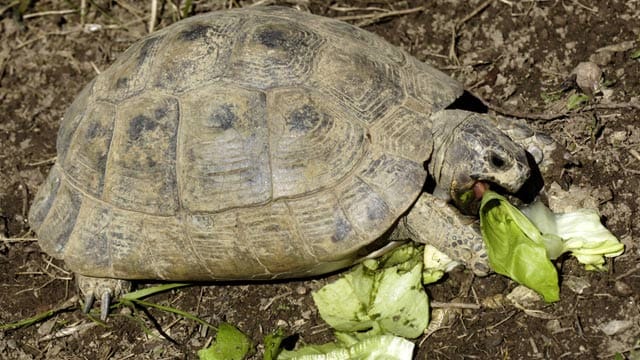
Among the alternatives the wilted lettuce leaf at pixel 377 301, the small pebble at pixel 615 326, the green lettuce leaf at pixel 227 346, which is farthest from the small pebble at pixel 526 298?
the green lettuce leaf at pixel 227 346

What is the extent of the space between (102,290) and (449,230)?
6.70 feet

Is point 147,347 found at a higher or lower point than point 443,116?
lower

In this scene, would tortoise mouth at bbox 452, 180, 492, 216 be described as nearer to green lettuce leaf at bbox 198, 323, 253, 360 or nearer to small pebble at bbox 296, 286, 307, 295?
small pebble at bbox 296, 286, 307, 295

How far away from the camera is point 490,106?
16.0 feet

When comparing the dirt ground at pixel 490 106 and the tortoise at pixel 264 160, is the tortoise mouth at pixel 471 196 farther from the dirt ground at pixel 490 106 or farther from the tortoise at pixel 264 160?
the dirt ground at pixel 490 106

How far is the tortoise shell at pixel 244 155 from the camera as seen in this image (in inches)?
152

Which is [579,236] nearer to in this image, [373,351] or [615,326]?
[615,326]

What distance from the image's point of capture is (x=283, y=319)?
4.28 meters

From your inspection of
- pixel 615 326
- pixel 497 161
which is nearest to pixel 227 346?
pixel 497 161

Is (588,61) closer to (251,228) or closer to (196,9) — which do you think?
(251,228)

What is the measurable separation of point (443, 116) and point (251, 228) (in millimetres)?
1231

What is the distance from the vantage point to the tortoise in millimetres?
3859

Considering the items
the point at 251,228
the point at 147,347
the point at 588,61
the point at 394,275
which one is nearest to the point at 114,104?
the point at 251,228

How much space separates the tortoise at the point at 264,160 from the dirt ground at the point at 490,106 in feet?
1.07
